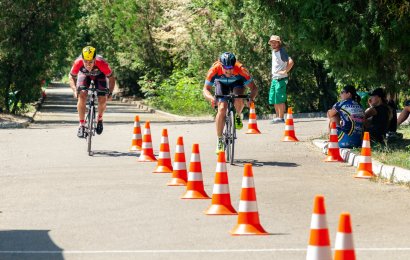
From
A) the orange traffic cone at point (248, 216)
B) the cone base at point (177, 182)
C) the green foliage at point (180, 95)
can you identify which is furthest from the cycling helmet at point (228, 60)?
the green foliage at point (180, 95)

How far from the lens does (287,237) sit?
9.95 meters

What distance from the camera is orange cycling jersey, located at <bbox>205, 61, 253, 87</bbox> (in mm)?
17312

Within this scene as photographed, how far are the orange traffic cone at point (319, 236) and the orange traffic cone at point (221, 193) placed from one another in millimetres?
3892

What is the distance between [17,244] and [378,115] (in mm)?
9848

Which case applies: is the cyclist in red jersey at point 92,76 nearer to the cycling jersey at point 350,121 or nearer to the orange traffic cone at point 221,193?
the cycling jersey at point 350,121

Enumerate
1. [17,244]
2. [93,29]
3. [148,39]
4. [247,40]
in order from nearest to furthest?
1. [17,244]
2. [247,40]
3. [148,39]
4. [93,29]

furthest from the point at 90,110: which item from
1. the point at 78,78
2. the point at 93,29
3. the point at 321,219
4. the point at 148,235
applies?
the point at 93,29

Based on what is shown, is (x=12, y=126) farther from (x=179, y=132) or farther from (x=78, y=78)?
(x=78, y=78)

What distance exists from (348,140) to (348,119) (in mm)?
406

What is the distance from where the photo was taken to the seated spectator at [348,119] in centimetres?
1759

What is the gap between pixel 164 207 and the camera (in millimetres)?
12000

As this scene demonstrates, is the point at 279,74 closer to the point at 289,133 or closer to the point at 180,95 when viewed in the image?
the point at 289,133

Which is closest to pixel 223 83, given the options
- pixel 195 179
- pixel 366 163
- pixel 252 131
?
pixel 366 163

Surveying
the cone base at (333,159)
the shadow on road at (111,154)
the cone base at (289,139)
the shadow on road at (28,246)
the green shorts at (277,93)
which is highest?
the green shorts at (277,93)
